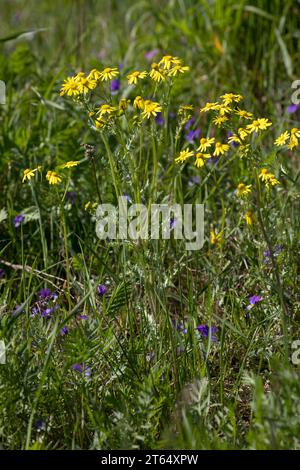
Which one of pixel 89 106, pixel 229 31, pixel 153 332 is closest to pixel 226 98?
pixel 89 106

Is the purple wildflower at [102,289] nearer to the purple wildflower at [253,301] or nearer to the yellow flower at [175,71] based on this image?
the purple wildflower at [253,301]

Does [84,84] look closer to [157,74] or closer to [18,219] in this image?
[157,74]

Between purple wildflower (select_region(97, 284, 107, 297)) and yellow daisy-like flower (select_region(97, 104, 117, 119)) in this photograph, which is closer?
yellow daisy-like flower (select_region(97, 104, 117, 119))


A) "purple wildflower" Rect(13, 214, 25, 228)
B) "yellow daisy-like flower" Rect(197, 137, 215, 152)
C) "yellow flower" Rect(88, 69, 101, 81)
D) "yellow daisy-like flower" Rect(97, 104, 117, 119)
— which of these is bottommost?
"yellow daisy-like flower" Rect(197, 137, 215, 152)

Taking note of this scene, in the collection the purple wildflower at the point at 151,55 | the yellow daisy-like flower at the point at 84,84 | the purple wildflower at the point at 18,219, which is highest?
the purple wildflower at the point at 151,55

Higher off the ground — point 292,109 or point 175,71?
point 292,109

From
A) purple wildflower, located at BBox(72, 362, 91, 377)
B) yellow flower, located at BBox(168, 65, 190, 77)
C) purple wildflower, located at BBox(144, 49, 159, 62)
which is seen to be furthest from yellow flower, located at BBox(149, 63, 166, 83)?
purple wildflower, located at BBox(144, 49, 159, 62)

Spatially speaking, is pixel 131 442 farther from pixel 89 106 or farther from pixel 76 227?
pixel 76 227

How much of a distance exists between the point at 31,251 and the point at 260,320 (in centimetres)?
90

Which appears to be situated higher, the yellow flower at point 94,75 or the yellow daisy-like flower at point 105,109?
the yellow flower at point 94,75

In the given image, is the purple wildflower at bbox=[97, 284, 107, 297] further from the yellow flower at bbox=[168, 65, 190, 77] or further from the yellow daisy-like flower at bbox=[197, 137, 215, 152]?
the yellow flower at bbox=[168, 65, 190, 77]

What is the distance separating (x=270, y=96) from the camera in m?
3.59

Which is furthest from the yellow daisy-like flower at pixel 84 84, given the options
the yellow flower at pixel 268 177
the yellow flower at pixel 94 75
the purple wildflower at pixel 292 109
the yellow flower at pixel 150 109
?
the purple wildflower at pixel 292 109

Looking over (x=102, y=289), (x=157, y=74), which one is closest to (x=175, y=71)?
(x=157, y=74)
